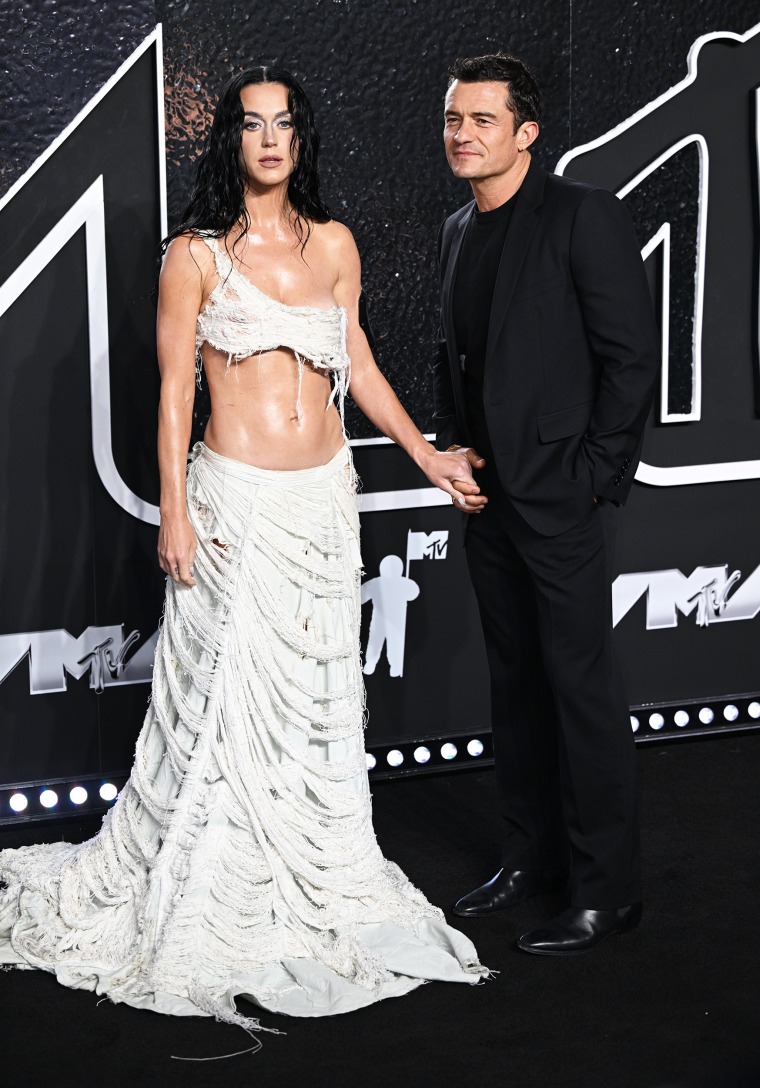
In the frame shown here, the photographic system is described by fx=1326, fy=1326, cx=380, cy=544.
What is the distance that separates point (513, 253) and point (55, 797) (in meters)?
2.04

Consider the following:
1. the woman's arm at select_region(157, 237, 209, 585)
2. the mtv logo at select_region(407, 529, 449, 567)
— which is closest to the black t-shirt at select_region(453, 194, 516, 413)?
the woman's arm at select_region(157, 237, 209, 585)

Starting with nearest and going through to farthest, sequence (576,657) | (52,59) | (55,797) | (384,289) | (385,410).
A: (576,657) → (385,410) → (52,59) → (55,797) → (384,289)

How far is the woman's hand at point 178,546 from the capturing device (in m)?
2.75

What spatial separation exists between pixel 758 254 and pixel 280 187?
2114 mm

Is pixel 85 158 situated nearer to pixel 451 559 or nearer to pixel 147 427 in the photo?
pixel 147 427

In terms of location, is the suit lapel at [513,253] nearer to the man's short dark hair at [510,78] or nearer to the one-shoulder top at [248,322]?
the man's short dark hair at [510,78]

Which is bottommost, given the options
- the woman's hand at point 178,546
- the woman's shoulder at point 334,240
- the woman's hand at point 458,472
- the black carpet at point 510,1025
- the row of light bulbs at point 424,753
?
the black carpet at point 510,1025

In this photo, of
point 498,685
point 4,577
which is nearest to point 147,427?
point 4,577

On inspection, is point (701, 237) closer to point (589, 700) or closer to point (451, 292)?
point (451, 292)

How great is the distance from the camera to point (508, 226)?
2828mm

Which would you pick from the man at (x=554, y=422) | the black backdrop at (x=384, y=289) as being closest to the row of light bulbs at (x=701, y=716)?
the black backdrop at (x=384, y=289)

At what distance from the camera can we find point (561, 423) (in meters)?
2.81

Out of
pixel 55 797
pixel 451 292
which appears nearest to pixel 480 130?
pixel 451 292

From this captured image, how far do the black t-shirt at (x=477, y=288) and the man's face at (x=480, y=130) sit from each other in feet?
0.36
